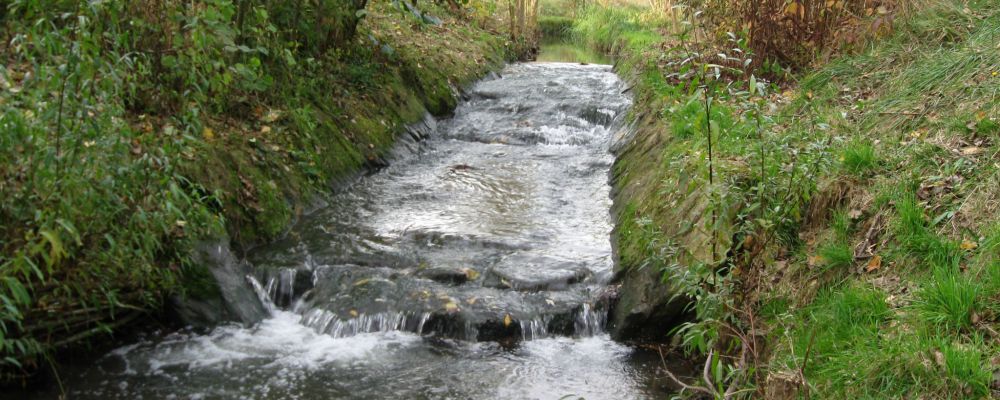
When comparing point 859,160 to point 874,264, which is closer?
point 874,264

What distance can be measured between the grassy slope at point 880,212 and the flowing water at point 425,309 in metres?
0.73

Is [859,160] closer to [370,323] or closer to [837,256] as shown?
[837,256]

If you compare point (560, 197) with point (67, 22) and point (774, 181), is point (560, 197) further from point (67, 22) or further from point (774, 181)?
point (67, 22)

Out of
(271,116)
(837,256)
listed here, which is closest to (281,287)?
(271,116)

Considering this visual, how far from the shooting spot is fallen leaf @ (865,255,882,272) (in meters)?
4.44

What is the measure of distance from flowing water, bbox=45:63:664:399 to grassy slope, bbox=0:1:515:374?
0.45m

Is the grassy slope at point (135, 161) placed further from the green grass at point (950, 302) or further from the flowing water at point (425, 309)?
the green grass at point (950, 302)

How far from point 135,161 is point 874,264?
174 inches

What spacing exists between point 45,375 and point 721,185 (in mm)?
4409

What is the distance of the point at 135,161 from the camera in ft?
15.9

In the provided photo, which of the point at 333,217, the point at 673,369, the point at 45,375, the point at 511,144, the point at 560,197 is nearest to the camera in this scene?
the point at 45,375

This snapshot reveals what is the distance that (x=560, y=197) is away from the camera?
9.00 metres

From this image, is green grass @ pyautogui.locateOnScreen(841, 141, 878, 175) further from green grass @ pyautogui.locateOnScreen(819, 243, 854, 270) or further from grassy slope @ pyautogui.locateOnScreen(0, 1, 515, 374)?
grassy slope @ pyautogui.locateOnScreen(0, 1, 515, 374)

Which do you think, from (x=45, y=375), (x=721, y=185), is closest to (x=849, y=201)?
(x=721, y=185)
